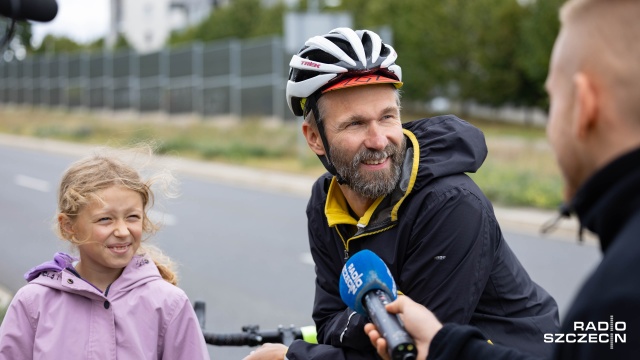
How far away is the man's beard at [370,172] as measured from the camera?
296 centimetres

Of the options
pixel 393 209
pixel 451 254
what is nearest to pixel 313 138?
pixel 393 209

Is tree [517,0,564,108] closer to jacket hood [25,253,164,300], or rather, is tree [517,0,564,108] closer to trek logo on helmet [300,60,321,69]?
trek logo on helmet [300,60,321,69]

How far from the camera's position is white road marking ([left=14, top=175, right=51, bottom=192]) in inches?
802

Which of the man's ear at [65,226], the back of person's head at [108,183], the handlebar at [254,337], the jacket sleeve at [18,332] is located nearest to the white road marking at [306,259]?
the handlebar at [254,337]

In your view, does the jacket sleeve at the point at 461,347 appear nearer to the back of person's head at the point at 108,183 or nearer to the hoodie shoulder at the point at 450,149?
the hoodie shoulder at the point at 450,149

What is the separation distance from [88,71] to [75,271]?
172ft

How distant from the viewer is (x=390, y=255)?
284cm

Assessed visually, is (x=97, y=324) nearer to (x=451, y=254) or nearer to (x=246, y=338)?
(x=246, y=338)

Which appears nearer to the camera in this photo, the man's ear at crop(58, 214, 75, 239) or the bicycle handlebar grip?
the man's ear at crop(58, 214, 75, 239)

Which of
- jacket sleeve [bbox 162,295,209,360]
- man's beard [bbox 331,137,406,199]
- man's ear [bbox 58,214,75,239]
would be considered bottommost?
jacket sleeve [bbox 162,295,209,360]

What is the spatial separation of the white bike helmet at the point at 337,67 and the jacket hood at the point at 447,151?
0.90 feet

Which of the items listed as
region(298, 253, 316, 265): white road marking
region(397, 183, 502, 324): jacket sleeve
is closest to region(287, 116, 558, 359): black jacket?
region(397, 183, 502, 324): jacket sleeve

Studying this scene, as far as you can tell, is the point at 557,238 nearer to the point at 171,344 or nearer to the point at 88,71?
the point at 171,344

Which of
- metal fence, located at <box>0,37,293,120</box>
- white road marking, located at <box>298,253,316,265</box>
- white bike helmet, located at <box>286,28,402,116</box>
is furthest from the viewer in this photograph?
metal fence, located at <box>0,37,293,120</box>
